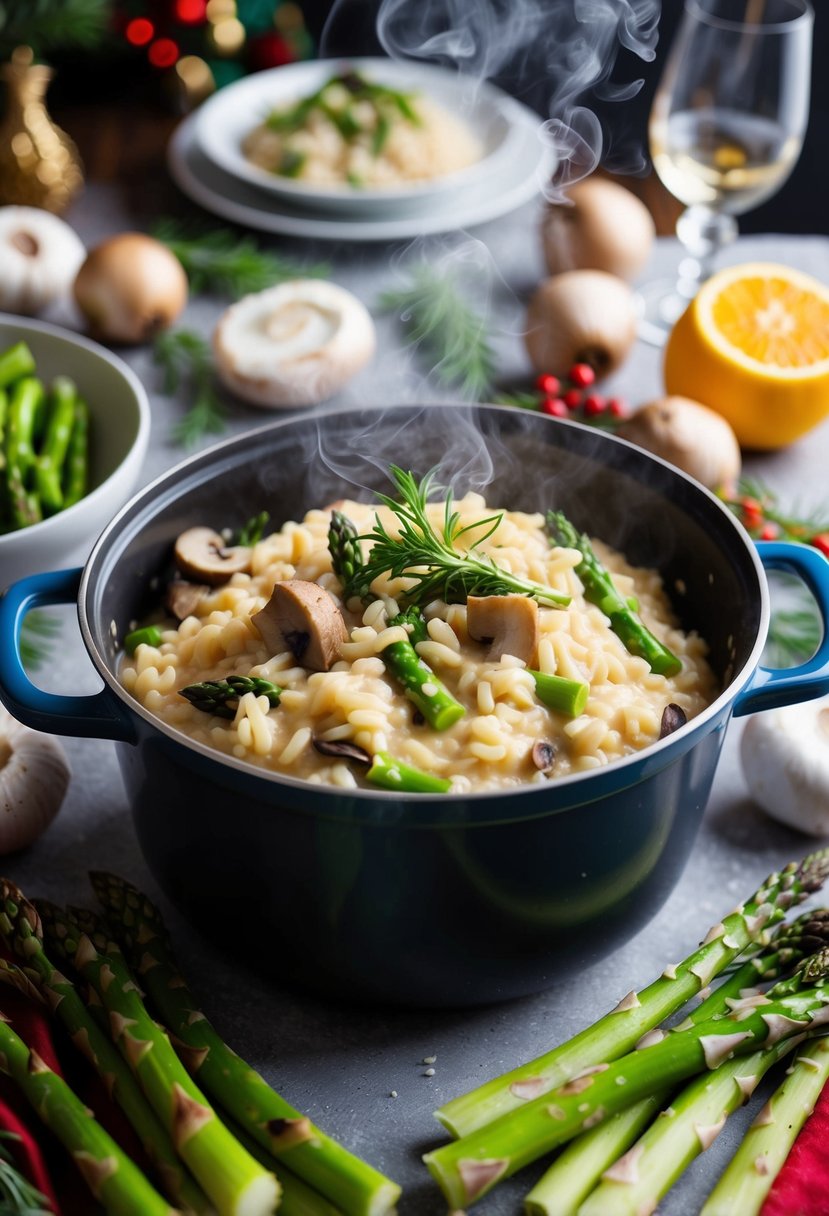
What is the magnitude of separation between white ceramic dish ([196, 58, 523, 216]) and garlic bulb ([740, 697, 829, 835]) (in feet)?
9.08

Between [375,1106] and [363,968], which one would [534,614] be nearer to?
[363,968]

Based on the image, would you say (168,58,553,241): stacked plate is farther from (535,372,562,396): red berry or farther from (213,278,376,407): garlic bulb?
(535,372,562,396): red berry

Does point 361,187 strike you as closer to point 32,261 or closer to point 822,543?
point 32,261

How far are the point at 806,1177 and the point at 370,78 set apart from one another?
469 cm

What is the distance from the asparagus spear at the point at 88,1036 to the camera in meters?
1.95

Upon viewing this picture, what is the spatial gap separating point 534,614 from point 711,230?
2.87m

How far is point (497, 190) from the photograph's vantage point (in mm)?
5055

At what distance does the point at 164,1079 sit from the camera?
2016mm

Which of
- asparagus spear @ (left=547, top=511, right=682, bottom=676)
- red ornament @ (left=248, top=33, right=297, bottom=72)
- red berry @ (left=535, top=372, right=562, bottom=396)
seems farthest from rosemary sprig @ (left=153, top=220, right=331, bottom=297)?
asparagus spear @ (left=547, top=511, right=682, bottom=676)

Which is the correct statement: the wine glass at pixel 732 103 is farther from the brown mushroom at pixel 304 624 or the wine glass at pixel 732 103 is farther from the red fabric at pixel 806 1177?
the red fabric at pixel 806 1177

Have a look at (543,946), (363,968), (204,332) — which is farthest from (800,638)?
(204,332)

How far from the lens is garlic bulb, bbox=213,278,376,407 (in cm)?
406

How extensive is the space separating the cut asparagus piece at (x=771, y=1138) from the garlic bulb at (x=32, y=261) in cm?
358

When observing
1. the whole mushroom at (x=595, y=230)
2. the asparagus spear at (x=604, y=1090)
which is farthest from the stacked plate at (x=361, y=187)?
the asparagus spear at (x=604, y=1090)
